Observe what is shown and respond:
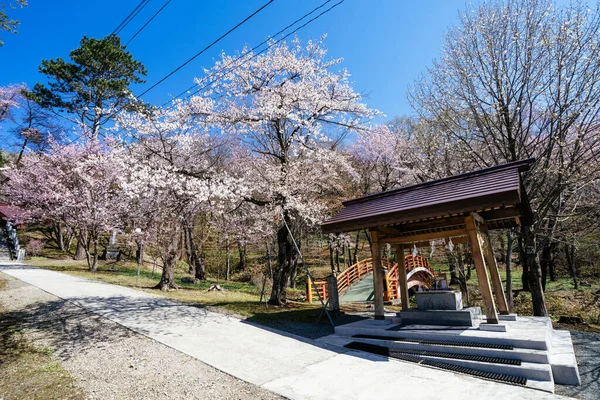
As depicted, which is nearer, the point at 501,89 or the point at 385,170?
the point at 501,89

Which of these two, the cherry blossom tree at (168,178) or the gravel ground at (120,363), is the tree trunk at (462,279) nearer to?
the cherry blossom tree at (168,178)

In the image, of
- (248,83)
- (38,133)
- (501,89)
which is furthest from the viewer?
(38,133)

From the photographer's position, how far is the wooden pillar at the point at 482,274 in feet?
20.5

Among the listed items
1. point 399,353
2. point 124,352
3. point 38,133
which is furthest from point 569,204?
point 38,133

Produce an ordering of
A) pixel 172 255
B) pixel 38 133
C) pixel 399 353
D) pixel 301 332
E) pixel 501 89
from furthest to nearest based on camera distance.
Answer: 1. pixel 38 133
2. pixel 172 255
3. pixel 501 89
4. pixel 301 332
5. pixel 399 353

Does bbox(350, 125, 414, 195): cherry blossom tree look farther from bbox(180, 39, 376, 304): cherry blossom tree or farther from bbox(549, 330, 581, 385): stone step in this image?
bbox(549, 330, 581, 385): stone step

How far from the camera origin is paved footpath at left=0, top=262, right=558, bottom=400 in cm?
418

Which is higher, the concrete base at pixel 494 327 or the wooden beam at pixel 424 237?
the wooden beam at pixel 424 237

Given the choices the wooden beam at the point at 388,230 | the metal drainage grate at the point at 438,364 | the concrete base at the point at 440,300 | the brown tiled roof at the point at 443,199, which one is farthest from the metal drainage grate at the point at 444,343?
the wooden beam at the point at 388,230

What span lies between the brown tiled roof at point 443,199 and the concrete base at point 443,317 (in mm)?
2257

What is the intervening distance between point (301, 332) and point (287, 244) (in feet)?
14.0

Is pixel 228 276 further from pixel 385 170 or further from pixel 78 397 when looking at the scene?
pixel 78 397

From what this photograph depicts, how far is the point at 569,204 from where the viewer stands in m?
10.4

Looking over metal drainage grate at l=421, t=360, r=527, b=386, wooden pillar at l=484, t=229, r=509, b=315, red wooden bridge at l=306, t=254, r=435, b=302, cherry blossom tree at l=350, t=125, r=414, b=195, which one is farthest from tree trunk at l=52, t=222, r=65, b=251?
wooden pillar at l=484, t=229, r=509, b=315
